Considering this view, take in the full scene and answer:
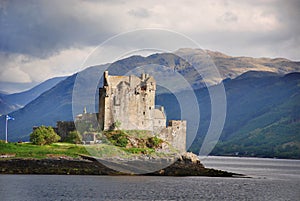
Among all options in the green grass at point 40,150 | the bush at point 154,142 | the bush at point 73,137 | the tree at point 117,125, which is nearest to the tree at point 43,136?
the green grass at point 40,150

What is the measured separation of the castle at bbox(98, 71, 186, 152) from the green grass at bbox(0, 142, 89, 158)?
5.79 meters

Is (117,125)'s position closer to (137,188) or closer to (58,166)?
(58,166)

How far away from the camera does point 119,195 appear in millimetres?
57938

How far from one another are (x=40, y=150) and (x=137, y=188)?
1726 cm

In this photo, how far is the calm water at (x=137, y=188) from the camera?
56500 millimetres

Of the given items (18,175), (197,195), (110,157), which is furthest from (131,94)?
(197,195)

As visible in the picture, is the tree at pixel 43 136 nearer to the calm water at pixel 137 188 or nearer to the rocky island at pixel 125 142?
the rocky island at pixel 125 142

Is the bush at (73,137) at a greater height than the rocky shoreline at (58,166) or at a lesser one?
greater

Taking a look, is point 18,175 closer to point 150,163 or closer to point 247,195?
point 150,163

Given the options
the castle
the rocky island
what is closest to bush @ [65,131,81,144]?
the rocky island

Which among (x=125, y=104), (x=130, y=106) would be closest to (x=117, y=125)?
(x=125, y=104)

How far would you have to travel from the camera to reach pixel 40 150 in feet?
251

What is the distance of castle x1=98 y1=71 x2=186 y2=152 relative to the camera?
82.9 m

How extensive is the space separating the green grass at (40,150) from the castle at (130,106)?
579 centimetres
